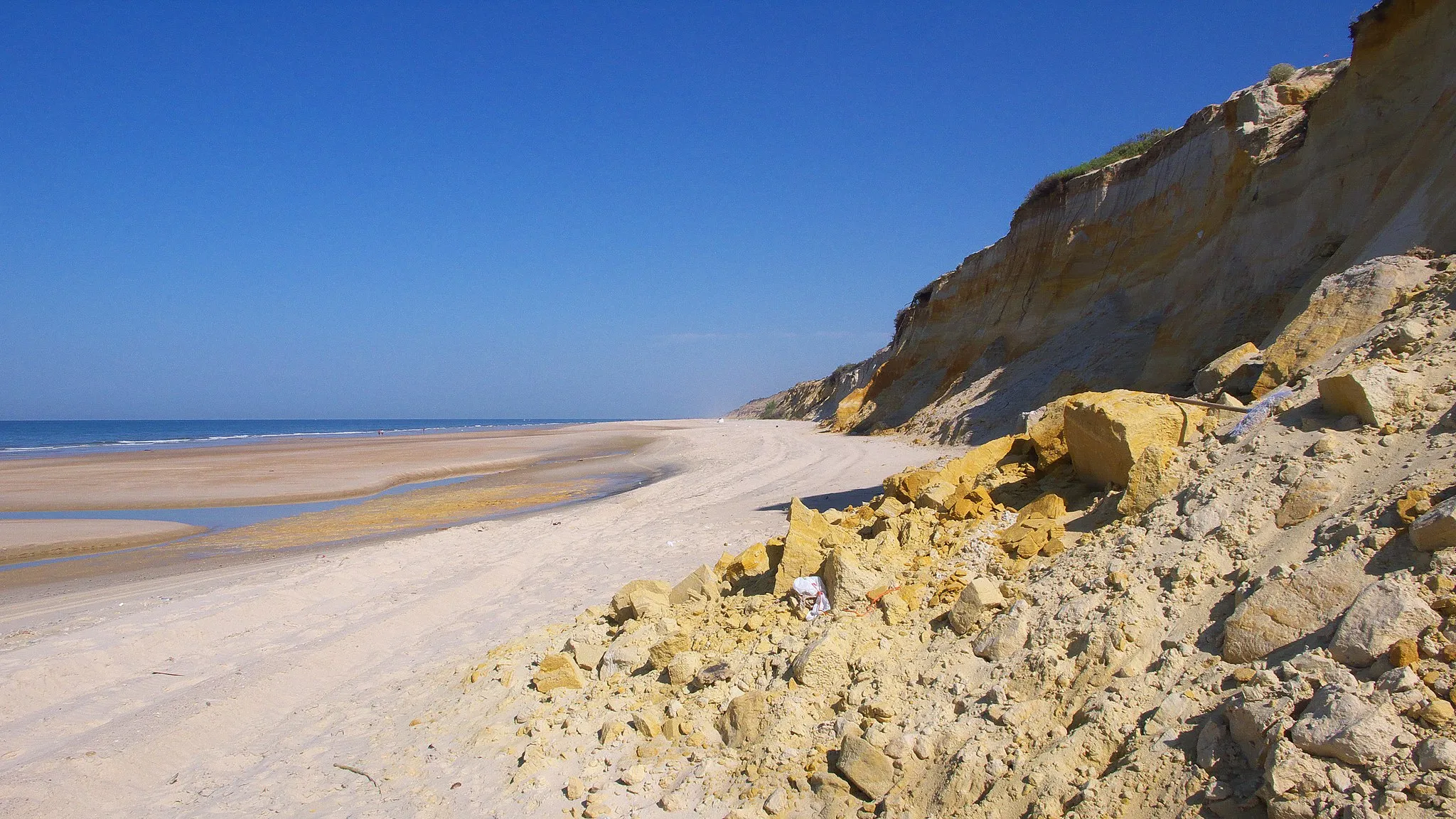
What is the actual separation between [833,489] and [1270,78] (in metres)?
11.5

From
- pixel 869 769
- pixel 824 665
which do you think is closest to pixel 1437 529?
pixel 869 769

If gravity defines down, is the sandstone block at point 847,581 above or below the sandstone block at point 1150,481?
below

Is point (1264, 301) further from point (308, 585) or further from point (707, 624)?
point (308, 585)

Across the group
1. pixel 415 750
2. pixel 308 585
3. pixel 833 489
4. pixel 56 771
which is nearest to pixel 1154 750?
pixel 415 750

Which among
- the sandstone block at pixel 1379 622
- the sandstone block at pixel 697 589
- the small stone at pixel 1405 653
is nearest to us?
the small stone at pixel 1405 653

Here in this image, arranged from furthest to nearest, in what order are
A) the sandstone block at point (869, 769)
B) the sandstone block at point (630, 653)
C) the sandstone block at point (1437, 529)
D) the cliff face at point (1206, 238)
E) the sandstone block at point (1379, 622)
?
the cliff face at point (1206, 238) → the sandstone block at point (630, 653) → the sandstone block at point (869, 769) → the sandstone block at point (1437, 529) → the sandstone block at point (1379, 622)

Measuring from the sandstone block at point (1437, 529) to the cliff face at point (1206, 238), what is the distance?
249 centimetres

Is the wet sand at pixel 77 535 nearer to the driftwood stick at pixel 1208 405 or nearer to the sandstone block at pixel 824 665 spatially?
the sandstone block at pixel 824 665

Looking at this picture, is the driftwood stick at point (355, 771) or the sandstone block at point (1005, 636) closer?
the sandstone block at point (1005, 636)

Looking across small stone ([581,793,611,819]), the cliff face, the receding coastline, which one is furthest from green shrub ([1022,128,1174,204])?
small stone ([581,793,611,819])

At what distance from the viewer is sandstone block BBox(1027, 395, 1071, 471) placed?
18.4ft

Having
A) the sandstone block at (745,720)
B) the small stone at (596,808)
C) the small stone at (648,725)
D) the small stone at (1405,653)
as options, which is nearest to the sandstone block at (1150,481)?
the small stone at (1405,653)

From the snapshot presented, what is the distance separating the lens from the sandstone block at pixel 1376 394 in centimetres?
382

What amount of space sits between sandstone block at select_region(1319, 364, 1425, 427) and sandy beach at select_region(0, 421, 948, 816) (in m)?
4.93
